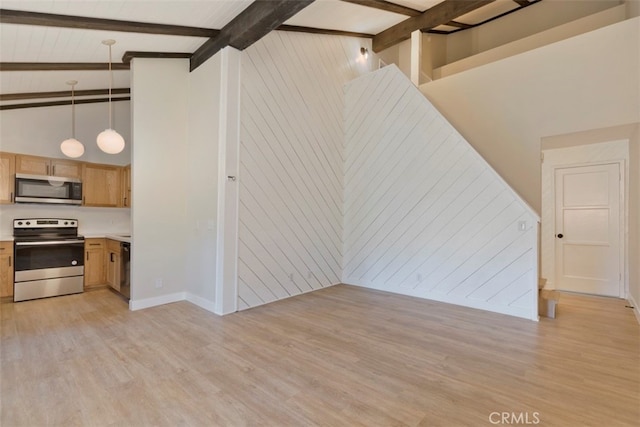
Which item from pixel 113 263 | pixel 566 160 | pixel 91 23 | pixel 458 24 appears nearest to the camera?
pixel 91 23

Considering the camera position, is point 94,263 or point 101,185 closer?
point 94,263

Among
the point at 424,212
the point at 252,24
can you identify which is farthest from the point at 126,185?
the point at 424,212

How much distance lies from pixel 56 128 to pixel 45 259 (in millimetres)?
2174

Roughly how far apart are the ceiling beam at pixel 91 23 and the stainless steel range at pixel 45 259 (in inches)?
117

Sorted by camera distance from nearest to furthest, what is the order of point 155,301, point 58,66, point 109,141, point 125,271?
point 109,141
point 58,66
point 155,301
point 125,271

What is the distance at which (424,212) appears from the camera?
14.8 ft

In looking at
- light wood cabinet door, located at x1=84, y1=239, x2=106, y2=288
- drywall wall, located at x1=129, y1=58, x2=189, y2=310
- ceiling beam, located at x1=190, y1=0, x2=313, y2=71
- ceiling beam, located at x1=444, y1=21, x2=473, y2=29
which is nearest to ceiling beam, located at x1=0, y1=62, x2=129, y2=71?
drywall wall, located at x1=129, y1=58, x2=189, y2=310

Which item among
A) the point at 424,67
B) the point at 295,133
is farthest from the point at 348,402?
the point at 424,67

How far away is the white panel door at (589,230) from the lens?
492 cm

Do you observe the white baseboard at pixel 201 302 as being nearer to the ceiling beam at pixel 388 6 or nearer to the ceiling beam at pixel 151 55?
the ceiling beam at pixel 151 55

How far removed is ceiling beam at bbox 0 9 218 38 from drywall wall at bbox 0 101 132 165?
2681 millimetres

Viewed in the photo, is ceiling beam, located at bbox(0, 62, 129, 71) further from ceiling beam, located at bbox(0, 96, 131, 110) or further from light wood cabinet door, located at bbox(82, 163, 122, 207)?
light wood cabinet door, located at bbox(82, 163, 122, 207)

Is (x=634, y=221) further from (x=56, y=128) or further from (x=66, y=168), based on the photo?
(x=56, y=128)

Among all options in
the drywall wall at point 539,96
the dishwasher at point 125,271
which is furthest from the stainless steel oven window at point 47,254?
the drywall wall at point 539,96
